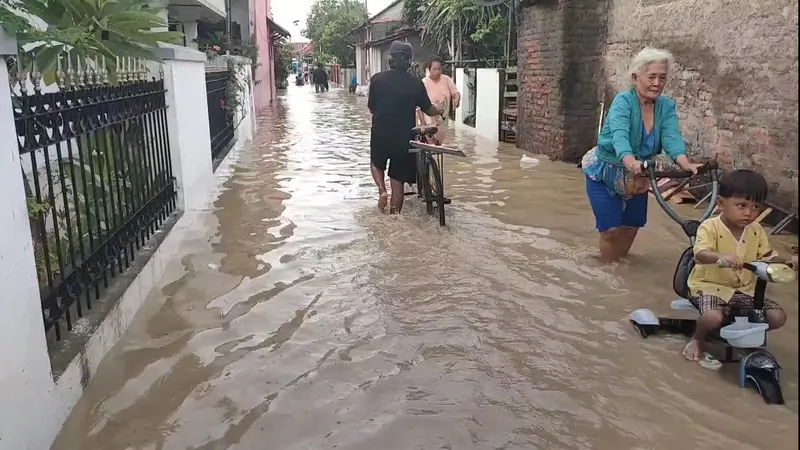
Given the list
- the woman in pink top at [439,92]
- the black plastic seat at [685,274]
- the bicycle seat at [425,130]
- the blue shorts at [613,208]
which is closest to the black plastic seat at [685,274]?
the black plastic seat at [685,274]

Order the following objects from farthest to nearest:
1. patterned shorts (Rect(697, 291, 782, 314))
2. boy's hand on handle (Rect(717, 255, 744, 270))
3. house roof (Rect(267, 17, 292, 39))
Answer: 1. house roof (Rect(267, 17, 292, 39))
2. patterned shorts (Rect(697, 291, 782, 314))
3. boy's hand on handle (Rect(717, 255, 744, 270))

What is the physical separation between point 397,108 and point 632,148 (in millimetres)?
2640

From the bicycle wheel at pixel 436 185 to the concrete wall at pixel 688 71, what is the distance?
296 cm

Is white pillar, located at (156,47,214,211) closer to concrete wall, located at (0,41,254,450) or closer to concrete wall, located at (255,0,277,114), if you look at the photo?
concrete wall, located at (0,41,254,450)

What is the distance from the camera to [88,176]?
4.38m

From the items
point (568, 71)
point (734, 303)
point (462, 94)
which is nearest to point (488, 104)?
point (462, 94)

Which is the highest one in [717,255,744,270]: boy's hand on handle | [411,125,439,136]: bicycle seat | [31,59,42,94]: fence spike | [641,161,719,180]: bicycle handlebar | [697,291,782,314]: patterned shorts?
[31,59,42,94]: fence spike

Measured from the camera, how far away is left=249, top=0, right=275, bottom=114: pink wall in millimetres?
25719

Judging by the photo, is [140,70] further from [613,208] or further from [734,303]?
[734,303]

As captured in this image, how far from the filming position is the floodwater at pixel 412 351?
3.17 metres

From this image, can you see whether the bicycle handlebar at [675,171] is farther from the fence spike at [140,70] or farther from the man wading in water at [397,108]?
the fence spike at [140,70]

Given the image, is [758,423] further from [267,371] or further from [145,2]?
[145,2]

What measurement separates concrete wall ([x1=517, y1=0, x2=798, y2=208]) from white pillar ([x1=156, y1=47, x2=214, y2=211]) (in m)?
4.74

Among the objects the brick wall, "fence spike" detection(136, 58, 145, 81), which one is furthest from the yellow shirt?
the brick wall
